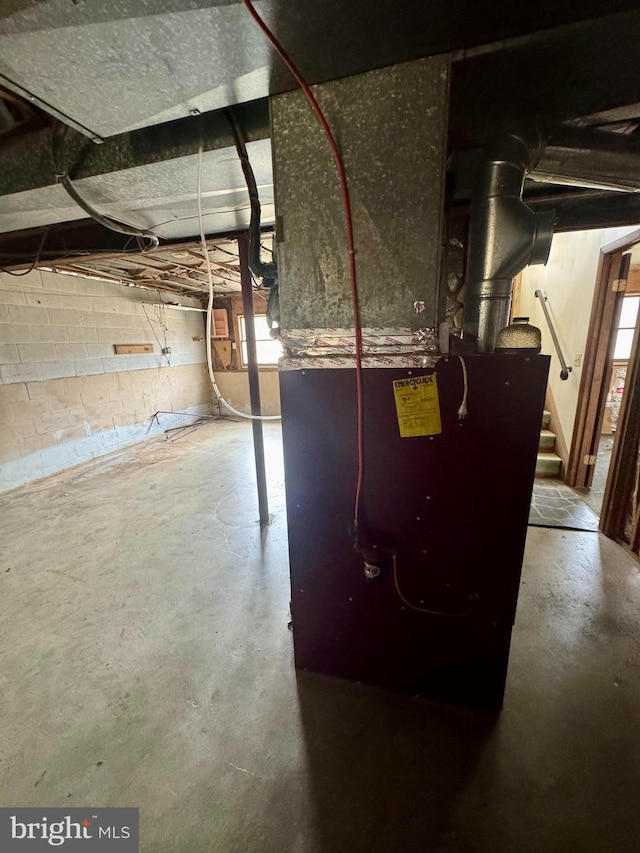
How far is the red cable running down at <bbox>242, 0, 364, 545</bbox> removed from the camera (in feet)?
2.59

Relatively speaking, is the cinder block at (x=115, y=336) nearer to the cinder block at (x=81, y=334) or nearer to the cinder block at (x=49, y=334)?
the cinder block at (x=81, y=334)

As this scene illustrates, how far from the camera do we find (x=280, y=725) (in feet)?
4.06

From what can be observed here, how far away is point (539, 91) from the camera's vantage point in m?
1.02

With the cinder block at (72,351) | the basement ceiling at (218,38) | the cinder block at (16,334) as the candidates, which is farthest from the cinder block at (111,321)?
the basement ceiling at (218,38)

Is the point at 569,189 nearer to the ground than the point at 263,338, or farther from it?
farther from it

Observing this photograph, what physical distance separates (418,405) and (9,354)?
4409mm

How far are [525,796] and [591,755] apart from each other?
1.02ft

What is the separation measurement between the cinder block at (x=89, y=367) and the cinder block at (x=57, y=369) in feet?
0.26

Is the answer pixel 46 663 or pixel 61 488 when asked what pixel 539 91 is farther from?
pixel 61 488

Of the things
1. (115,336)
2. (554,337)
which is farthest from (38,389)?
(554,337)

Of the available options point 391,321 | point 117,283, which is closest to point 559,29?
point 391,321

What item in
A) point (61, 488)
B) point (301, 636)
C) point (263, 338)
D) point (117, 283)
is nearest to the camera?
point (301, 636)

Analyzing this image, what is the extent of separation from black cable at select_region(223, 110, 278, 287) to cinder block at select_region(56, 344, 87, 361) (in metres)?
3.92

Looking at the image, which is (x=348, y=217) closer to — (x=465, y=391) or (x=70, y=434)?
(x=465, y=391)
